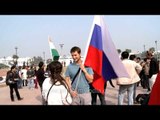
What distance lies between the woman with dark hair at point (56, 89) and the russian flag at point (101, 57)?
45 centimetres

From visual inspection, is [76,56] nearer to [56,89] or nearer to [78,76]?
[78,76]

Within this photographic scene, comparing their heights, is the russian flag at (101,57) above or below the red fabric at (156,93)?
above

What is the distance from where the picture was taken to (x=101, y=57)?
4.02 m

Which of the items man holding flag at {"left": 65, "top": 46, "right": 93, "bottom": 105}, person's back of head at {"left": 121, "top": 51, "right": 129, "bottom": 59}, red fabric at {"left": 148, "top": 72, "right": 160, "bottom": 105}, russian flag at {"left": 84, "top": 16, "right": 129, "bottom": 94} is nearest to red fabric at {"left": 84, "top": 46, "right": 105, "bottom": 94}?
russian flag at {"left": 84, "top": 16, "right": 129, "bottom": 94}

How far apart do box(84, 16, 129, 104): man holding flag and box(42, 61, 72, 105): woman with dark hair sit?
1.48ft

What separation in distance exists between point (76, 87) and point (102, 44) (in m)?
0.74

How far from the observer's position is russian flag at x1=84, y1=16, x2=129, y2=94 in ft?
12.7

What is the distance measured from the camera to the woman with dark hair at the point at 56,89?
3.71 metres

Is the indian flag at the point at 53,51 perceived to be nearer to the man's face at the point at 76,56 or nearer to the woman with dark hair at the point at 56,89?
the man's face at the point at 76,56

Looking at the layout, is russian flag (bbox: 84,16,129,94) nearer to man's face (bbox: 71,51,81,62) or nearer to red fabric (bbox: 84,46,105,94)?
red fabric (bbox: 84,46,105,94)

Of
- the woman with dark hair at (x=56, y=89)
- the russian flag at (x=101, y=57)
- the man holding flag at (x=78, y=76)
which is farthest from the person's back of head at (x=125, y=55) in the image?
the woman with dark hair at (x=56, y=89)

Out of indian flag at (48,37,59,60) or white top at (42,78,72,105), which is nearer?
white top at (42,78,72,105)
